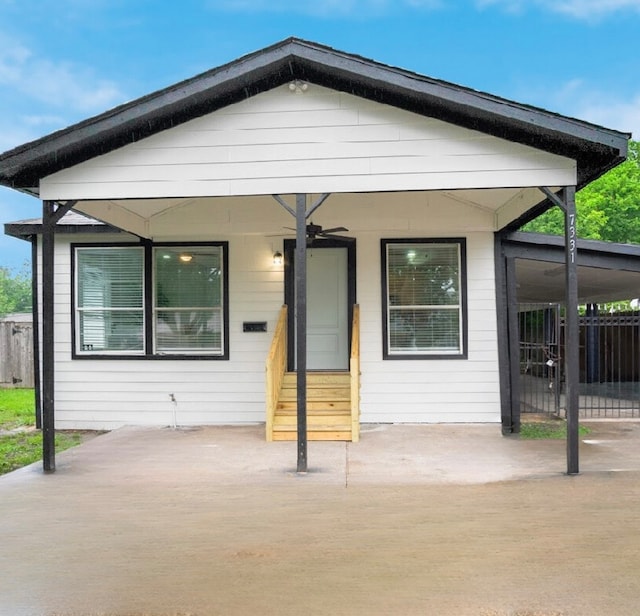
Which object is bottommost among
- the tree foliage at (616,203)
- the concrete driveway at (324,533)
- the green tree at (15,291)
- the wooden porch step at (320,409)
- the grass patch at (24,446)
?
the grass patch at (24,446)

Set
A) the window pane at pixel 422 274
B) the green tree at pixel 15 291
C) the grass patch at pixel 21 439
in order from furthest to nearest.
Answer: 1. the green tree at pixel 15 291
2. the window pane at pixel 422 274
3. the grass patch at pixel 21 439

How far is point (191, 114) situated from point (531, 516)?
4749 millimetres

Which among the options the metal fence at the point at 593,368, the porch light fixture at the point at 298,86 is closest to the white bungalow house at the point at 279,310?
the porch light fixture at the point at 298,86

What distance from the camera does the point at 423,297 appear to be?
8023 mm

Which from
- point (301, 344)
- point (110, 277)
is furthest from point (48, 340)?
point (110, 277)

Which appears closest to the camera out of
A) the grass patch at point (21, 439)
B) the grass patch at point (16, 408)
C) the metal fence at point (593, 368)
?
the grass patch at point (21, 439)

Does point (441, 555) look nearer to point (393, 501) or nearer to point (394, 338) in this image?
point (393, 501)

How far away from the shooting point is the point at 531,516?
4.24 meters

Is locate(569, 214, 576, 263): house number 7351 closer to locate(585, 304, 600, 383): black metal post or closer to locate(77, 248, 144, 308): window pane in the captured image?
locate(77, 248, 144, 308): window pane

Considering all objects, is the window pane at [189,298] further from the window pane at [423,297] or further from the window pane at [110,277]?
the window pane at [423,297]

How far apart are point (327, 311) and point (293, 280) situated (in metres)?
0.69

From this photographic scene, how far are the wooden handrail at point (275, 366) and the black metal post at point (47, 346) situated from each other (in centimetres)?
229

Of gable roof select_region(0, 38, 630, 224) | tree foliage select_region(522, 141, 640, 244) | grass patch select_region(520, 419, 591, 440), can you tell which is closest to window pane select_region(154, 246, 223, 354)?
gable roof select_region(0, 38, 630, 224)

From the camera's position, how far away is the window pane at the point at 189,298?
821 centimetres
